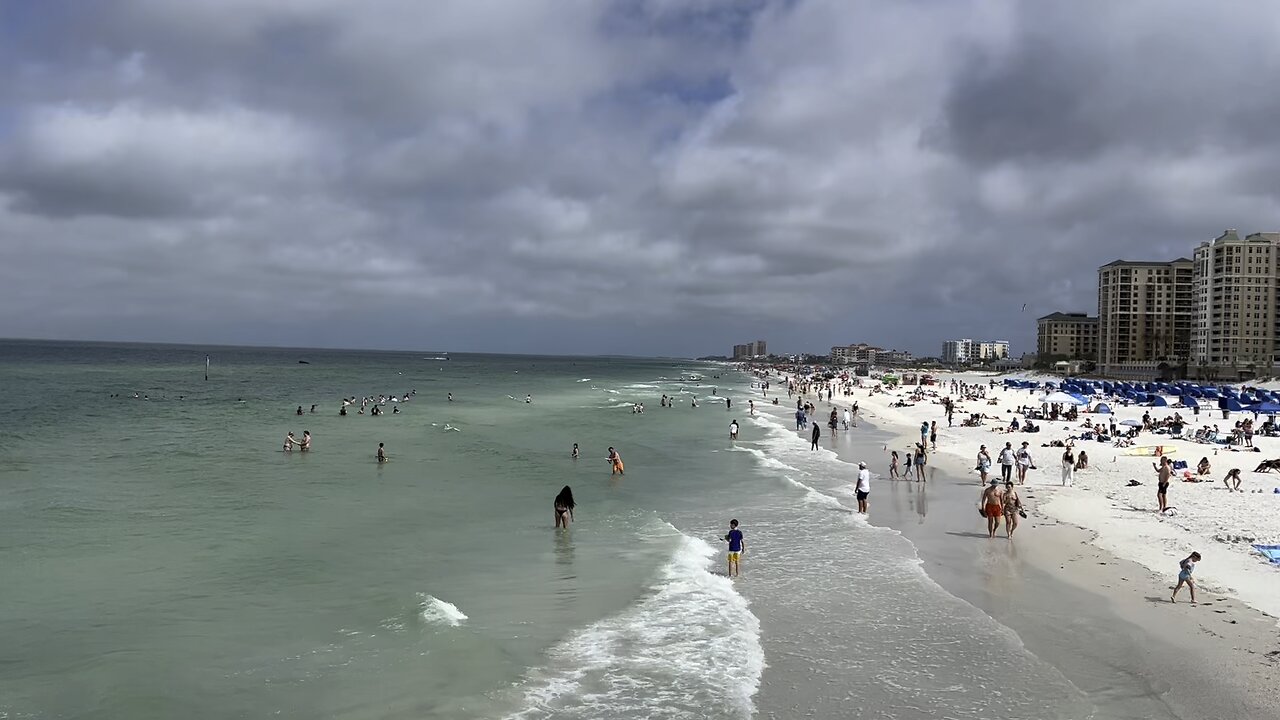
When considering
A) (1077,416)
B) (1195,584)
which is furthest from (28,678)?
(1077,416)

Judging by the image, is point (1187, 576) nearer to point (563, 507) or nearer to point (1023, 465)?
point (563, 507)

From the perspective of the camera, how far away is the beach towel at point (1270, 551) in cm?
1261

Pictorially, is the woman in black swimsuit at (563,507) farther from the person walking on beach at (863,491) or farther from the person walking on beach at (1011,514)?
the person walking on beach at (1011,514)

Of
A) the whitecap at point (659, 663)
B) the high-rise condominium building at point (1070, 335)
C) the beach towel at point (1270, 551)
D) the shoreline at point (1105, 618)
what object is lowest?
the whitecap at point (659, 663)

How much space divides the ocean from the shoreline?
1.87 feet

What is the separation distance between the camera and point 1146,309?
462ft

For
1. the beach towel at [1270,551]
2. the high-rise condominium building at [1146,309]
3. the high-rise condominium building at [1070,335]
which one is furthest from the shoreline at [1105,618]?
the high-rise condominium building at [1070,335]

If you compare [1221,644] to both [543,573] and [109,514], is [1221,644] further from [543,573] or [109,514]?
[109,514]

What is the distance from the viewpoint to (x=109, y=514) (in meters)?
18.0

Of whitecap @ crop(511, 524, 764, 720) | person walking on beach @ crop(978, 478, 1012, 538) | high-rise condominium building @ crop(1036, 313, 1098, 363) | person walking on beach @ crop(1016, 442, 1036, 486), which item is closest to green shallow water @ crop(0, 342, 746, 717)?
whitecap @ crop(511, 524, 764, 720)

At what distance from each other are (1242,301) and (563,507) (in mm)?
133322

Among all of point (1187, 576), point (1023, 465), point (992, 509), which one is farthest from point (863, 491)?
point (1023, 465)

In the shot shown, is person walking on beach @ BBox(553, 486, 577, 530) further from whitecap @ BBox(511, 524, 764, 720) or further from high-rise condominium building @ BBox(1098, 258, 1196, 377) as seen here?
high-rise condominium building @ BBox(1098, 258, 1196, 377)

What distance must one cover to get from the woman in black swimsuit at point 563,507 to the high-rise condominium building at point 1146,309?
152m
